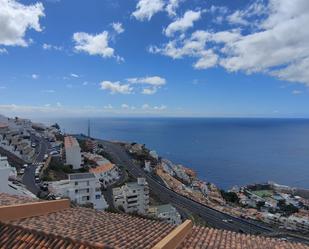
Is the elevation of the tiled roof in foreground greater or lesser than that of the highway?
greater

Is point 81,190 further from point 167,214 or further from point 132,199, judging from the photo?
point 167,214

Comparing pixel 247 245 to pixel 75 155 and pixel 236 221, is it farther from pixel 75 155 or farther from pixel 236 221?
pixel 75 155

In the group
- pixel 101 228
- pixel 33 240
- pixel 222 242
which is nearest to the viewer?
pixel 33 240

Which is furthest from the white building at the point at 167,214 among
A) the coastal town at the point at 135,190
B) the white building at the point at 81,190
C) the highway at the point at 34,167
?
the highway at the point at 34,167

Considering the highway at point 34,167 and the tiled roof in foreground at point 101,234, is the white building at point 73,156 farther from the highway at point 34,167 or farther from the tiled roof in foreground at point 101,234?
the tiled roof in foreground at point 101,234

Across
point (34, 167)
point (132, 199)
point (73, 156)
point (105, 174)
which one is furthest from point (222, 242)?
point (73, 156)

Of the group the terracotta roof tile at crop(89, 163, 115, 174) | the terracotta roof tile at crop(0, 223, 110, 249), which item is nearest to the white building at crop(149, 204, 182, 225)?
the terracotta roof tile at crop(89, 163, 115, 174)

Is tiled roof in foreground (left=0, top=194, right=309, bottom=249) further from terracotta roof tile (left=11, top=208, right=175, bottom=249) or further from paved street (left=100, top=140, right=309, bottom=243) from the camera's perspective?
paved street (left=100, top=140, right=309, bottom=243)
